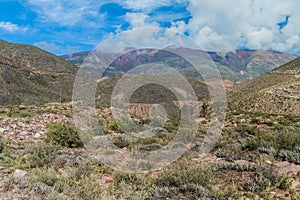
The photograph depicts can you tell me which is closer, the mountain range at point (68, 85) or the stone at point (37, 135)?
the stone at point (37, 135)

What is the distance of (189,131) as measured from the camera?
9.16 metres

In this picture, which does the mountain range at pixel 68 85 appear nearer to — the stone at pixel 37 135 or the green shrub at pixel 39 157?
the stone at pixel 37 135

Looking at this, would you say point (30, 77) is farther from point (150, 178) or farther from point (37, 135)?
point (150, 178)

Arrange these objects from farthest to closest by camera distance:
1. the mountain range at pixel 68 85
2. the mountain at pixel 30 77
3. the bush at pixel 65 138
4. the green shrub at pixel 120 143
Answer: the mountain at pixel 30 77 → the mountain range at pixel 68 85 → the green shrub at pixel 120 143 → the bush at pixel 65 138

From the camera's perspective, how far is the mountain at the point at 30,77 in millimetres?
43391

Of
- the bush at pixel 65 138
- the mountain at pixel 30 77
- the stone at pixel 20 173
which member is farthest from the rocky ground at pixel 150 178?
the mountain at pixel 30 77

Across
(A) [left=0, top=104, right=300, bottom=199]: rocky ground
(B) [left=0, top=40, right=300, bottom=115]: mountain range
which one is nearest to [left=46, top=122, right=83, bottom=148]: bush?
(A) [left=0, top=104, right=300, bottom=199]: rocky ground

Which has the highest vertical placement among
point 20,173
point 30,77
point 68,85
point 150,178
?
point 30,77

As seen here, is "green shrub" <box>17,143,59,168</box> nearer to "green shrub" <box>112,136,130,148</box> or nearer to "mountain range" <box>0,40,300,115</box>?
"green shrub" <box>112,136,130,148</box>

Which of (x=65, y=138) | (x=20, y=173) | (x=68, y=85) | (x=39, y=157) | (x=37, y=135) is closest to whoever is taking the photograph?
(x=20, y=173)

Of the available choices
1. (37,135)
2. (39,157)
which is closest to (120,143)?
(39,157)

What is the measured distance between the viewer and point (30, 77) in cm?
6069

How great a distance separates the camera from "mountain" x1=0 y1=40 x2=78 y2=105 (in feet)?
142

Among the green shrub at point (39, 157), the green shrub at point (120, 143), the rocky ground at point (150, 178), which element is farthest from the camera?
the green shrub at point (120, 143)
